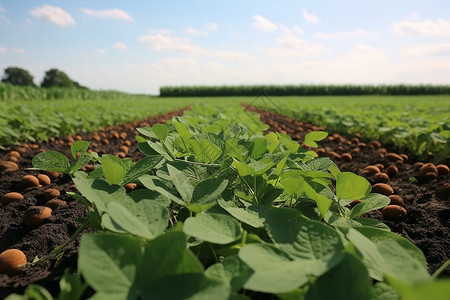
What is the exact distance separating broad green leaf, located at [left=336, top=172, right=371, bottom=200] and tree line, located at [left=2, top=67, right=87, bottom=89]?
206ft

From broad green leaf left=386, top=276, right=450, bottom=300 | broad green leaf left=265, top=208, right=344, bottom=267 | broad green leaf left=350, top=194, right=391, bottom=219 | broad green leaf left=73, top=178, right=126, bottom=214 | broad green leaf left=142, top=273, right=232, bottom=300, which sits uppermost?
broad green leaf left=386, top=276, right=450, bottom=300

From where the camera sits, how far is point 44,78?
2366 inches

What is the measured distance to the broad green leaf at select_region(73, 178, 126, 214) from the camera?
0.79m

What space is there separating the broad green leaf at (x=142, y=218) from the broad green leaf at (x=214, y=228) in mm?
59

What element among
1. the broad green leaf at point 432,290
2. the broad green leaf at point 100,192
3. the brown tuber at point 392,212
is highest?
the broad green leaf at point 432,290

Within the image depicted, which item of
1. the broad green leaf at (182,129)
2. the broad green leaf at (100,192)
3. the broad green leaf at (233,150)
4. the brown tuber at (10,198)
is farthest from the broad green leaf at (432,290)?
the brown tuber at (10,198)

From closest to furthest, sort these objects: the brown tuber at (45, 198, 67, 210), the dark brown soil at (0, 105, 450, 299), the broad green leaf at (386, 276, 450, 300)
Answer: the broad green leaf at (386, 276, 450, 300) → the dark brown soil at (0, 105, 450, 299) → the brown tuber at (45, 198, 67, 210)

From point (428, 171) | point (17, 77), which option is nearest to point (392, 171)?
point (428, 171)

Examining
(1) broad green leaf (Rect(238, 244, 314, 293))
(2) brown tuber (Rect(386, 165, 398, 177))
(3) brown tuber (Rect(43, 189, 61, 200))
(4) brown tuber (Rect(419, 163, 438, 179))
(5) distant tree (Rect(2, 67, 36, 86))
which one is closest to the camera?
(1) broad green leaf (Rect(238, 244, 314, 293))

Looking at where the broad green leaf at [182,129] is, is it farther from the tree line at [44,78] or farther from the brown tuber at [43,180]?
the tree line at [44,78]

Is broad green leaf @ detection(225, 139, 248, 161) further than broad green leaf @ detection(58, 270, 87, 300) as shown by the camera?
Yes

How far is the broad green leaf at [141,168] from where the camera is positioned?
0.91 metres

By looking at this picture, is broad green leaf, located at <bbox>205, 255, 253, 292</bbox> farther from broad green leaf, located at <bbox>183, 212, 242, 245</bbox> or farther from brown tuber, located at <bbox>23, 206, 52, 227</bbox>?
brown tuber, located at <bbox>23, 206, 52, 227</bbox>

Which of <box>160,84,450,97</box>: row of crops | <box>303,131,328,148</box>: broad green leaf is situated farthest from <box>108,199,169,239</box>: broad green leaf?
<box>160,84,450,97</box>: row of crops
